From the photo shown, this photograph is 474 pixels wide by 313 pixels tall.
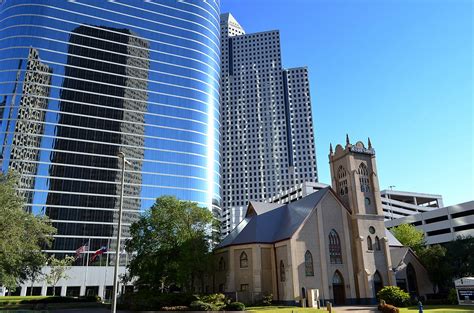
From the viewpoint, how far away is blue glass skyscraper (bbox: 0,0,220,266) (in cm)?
11419

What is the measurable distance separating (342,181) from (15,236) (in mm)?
43052

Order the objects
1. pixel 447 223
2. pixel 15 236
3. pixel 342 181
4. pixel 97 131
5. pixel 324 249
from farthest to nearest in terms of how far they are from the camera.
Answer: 1. pixel 97 131
2. pixel 447 223
3. pixel 342 181
4. pixel 324 249
5. pixel 15 236

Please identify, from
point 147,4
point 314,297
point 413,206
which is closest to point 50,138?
point 147,4

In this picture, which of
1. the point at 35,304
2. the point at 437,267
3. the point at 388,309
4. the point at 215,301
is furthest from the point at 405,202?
the point at 35,304

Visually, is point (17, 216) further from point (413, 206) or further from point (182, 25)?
point (413, 206)

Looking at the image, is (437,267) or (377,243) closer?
(377,243)

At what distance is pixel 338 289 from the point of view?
5172 centimetres

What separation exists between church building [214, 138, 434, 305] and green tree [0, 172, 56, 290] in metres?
25.5

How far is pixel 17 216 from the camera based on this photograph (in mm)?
42688

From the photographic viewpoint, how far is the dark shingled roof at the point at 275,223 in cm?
5372

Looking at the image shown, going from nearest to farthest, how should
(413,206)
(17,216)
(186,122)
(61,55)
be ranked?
(17,216) → (61,55) → (186,122) → (413,206)

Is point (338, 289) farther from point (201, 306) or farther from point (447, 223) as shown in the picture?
point (447, 223)

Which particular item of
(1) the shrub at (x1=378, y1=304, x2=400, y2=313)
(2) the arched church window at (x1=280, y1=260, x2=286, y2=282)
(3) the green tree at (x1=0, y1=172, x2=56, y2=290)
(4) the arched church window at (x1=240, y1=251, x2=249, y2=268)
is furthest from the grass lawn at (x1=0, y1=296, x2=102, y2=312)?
(1) the shrub at (x1=378, y1=304, x2=400, y2=313)

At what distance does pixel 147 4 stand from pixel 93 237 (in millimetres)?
85053
